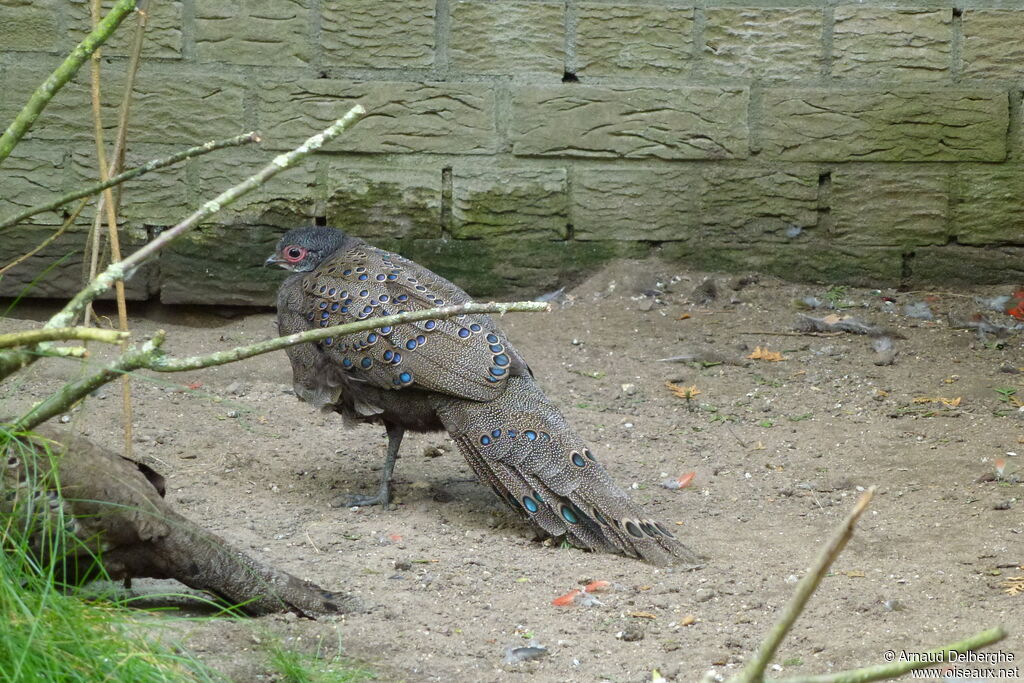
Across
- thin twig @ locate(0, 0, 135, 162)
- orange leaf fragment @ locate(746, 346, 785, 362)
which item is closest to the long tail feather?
orange leaf fragment @ locate(746, 346, 785, 362)

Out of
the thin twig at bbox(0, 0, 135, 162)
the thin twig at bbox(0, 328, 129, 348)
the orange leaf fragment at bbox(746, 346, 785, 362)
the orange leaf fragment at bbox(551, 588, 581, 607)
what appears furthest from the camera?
the orange leaf fragment at bbox(746, 346, 785, 362)

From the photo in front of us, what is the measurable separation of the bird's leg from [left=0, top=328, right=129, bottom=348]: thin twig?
236cm

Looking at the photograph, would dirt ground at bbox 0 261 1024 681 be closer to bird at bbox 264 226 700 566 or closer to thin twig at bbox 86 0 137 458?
bird at bbox 264 226 700 566

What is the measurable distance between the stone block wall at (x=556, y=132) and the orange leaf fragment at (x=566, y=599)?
9.79ft

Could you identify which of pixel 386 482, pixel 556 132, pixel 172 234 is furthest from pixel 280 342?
pixel 556 132

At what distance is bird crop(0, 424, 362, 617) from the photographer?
2.73 m

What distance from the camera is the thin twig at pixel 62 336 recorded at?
5.88 ft

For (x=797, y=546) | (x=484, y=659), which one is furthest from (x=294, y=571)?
(x=797, y=546)

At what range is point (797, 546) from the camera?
391 cm

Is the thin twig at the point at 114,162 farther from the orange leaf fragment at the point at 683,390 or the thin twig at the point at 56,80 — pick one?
the orange leaf fragment at the point at 683,390

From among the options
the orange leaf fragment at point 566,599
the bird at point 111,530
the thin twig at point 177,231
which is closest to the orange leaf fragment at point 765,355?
the orange leaf fragment at point 566,599

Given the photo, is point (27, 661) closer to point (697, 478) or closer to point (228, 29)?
point (697, 478)

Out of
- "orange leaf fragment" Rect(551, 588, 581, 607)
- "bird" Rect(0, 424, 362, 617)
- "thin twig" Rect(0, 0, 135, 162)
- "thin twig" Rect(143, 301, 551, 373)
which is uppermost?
"thin twig" Rect(0, 0, 135, 162)

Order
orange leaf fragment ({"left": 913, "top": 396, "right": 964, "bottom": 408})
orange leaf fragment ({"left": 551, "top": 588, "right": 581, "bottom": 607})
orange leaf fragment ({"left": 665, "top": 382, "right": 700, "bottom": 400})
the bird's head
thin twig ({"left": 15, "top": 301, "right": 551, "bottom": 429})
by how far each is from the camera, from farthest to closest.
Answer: orange leaf fragment ({"left": 665, "top": 382, "right": 700, "bottom": 400})
orange leaf fragment ({"left": 913, "top": 396, "right": 964, "bottom": 408})
the bird's head
orange leaf fragment ({"left": 551, "top": 588, "right": 581, "bottom": 607})
thin twig ({"left": 15, "top": 301, "right": 551, "bottom": 429})
